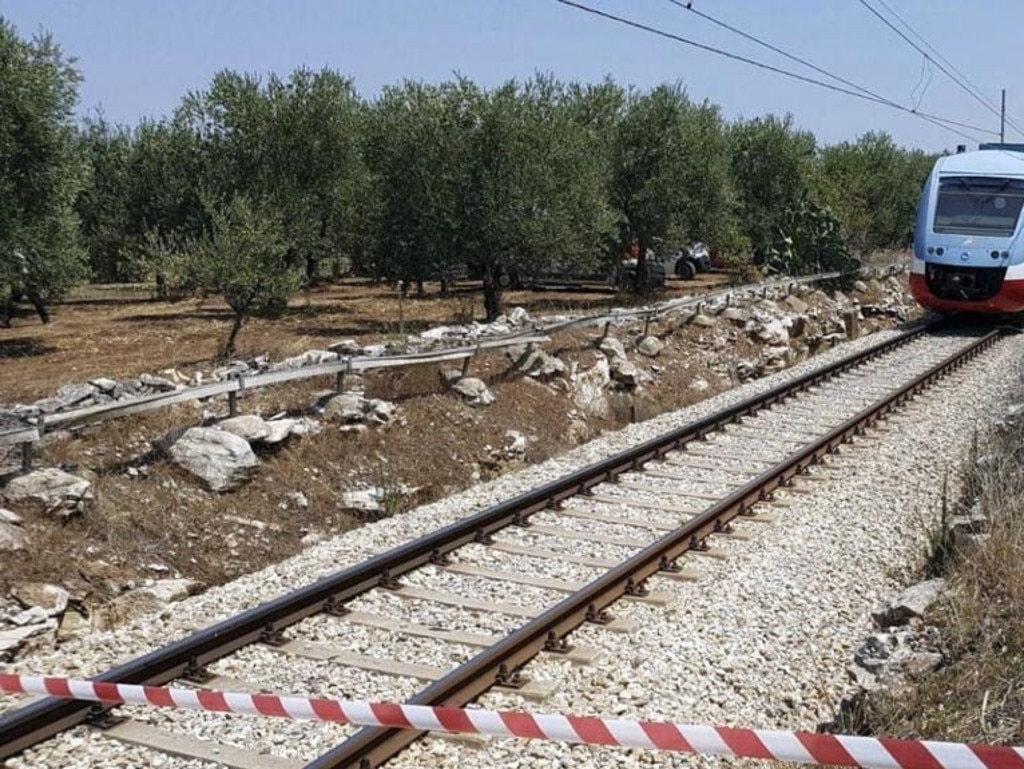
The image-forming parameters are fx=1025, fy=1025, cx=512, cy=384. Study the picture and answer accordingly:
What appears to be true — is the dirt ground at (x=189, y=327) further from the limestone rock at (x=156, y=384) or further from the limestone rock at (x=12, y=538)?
the limestone rock at (x=12, y=538)

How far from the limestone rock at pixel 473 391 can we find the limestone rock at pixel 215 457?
11.9 feet

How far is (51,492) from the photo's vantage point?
7766mm

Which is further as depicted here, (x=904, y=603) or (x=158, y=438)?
(x=158, y=438)

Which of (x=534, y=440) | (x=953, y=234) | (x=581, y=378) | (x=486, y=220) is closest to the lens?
(x=534, y=440)

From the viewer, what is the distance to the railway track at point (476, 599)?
5.21m

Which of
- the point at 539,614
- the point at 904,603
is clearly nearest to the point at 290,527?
the point at 539,614

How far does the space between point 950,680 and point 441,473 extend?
21.5ft

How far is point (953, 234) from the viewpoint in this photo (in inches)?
823

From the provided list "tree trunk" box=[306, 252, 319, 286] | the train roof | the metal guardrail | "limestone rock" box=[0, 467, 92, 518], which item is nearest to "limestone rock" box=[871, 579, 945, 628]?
"limestone rock" box=[0, 467, 92, 518]

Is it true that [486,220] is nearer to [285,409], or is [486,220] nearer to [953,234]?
[953,234]

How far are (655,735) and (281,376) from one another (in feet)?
24.6

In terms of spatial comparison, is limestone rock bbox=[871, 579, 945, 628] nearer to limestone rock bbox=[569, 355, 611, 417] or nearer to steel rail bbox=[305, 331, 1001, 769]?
steel rail bbox=[305, 331, 1001, 769]

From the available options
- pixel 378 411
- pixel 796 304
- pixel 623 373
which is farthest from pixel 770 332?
pixel 378 411

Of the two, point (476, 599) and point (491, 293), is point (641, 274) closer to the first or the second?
point (491, 293)
